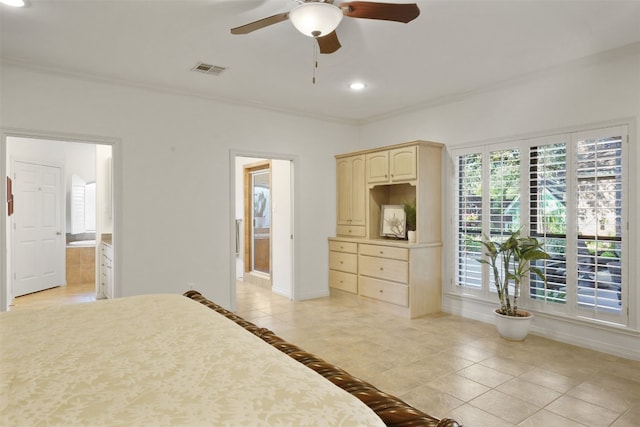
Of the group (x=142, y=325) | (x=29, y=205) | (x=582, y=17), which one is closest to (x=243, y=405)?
(x=142, y=325)

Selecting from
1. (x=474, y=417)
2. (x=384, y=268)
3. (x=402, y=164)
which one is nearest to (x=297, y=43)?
(x=402, y=164)

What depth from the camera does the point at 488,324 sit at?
168 inches

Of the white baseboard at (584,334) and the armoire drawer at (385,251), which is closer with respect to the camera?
the white baseboard at (584,334)

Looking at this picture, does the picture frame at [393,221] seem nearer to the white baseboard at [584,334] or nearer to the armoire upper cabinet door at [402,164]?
the armoire upper cabinet door at [402,164]

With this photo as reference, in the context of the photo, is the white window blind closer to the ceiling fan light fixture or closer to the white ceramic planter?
the white ceramic planter

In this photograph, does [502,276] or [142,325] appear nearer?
[142,325]

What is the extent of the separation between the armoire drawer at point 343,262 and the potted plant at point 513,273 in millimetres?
1752

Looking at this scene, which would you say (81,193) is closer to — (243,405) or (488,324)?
(488,324)

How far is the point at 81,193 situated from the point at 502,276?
7.27 meters

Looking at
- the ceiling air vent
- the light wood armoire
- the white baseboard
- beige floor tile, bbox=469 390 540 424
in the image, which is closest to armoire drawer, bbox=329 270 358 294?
the light wood armoire

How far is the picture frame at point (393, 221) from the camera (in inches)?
196

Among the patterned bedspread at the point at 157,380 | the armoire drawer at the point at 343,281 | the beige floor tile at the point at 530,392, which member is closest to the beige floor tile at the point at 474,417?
the beige floor tile at the point at 530,392

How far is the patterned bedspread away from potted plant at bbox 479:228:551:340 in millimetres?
3155

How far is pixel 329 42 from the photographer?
2.72 meters
